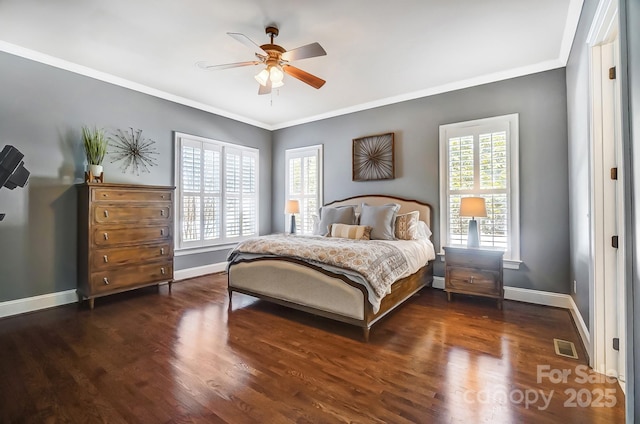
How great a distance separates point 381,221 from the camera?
154 inches

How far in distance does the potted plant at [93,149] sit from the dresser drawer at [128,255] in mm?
944

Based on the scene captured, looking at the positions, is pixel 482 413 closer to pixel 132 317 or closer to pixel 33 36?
pixel 132 317

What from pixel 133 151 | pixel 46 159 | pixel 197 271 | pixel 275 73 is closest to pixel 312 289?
pixel 275 73

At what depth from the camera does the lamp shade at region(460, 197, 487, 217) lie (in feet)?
11.4

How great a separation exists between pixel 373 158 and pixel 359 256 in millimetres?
2489

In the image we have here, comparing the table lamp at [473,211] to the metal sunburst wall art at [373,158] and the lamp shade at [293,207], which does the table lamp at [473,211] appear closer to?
the metal sunburst wall art at [373,158]

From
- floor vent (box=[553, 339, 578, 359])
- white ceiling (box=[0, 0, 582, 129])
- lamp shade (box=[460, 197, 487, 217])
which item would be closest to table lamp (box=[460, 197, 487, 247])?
lamp shade (box=[460, 197, 487, 217])

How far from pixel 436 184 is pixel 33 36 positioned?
491 cm

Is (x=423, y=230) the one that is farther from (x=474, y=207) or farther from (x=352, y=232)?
(x=352, y=232)

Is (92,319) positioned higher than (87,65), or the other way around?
(87,65)

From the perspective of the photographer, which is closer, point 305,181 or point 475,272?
point 475,272

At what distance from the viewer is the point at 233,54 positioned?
10.6 ft

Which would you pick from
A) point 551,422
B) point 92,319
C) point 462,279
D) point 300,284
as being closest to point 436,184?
point 462,279

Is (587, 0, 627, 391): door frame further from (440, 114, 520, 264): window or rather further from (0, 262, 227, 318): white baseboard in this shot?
(0, 262, 227, 318): white baseboard
